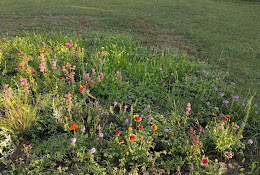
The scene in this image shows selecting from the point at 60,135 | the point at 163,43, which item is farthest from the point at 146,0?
the point at 60,135

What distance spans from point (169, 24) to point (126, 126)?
208 inches

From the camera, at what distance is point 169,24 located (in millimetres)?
6871

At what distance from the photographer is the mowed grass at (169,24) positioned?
4.76 meters

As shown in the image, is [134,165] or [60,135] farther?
[60,135]

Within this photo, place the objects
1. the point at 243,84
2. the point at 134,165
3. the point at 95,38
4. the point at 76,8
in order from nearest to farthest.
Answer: the point at 134,165 < the point at 243,84 < the point at 95,38 < the point at 76,8

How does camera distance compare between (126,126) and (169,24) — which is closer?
(126,126)

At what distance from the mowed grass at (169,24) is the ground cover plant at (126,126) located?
116 cm

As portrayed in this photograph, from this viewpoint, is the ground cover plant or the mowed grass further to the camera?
the mowed grass

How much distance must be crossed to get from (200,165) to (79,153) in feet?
4.07

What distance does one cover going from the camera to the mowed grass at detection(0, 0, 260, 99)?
4755 millimetres

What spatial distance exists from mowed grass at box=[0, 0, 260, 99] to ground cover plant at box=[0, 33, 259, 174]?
3.82 ft

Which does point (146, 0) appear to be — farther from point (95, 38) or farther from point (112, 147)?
point (112, 147)

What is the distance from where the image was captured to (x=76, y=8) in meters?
8.00

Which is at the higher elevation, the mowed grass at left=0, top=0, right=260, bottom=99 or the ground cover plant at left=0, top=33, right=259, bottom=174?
the mowed grass at left=0, top=0, right=260, bottom=99
